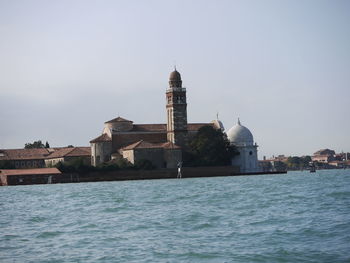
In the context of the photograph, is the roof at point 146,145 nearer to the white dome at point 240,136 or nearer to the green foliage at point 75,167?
the green foliage at point 75,167

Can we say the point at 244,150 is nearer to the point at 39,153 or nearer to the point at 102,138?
the point at 102,138

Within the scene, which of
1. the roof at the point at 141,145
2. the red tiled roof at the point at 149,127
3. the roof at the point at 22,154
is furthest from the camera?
the roof at the point at 22,154

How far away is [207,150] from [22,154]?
23.7 meters

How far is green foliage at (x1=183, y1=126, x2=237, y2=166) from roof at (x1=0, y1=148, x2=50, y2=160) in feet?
65.8

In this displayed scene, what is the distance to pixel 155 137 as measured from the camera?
85250 mm

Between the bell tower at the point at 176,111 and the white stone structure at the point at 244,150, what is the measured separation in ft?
24.3

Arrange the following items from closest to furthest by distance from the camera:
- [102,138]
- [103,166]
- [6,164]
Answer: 1. [103,166]
2. [6,164]
3. [102,138]

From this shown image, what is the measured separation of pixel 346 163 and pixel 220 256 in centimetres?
15942

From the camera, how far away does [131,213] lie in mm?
27328

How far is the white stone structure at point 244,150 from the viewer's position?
3425 inches

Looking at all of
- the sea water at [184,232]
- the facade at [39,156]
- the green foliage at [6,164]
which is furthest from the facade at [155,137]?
the sea water at [184,232]

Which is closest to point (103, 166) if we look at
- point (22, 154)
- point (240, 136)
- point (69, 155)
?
point (69, 155)

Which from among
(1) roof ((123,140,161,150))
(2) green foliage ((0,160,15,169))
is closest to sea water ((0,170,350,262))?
(1) roof ((123,140,161,150))

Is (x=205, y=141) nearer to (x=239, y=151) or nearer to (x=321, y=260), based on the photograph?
(x=239, y=151)
